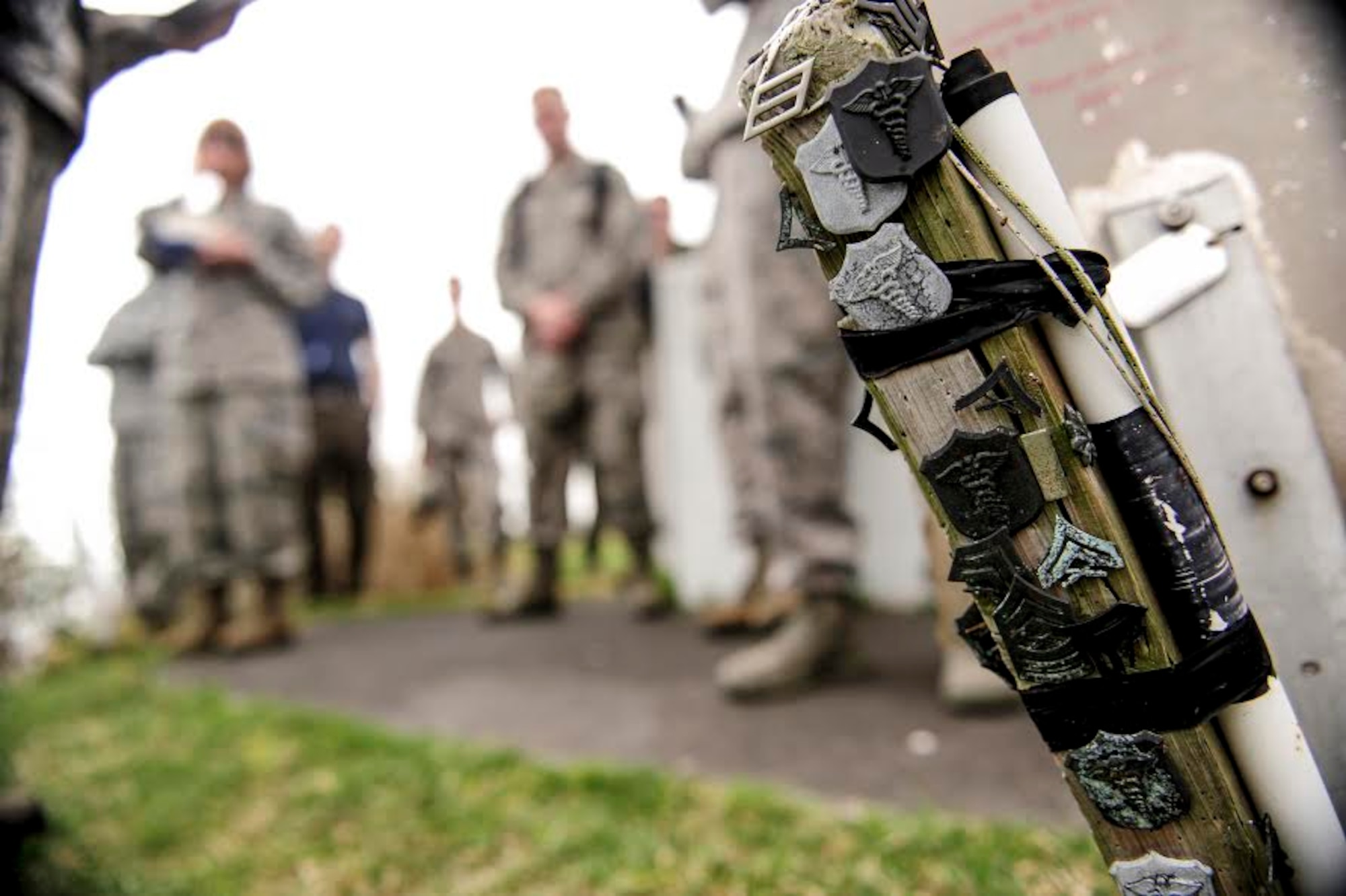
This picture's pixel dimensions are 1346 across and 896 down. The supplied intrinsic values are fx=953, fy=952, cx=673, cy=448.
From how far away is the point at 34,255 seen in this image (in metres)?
1.58

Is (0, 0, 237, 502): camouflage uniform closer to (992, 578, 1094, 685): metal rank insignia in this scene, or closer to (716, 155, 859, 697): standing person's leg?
(716, 155, 859, 697): standing person's leg

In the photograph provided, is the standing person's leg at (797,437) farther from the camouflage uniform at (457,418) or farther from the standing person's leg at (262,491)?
the camouflage uniform at (457,418)

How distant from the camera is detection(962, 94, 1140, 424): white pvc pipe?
0.85 metres

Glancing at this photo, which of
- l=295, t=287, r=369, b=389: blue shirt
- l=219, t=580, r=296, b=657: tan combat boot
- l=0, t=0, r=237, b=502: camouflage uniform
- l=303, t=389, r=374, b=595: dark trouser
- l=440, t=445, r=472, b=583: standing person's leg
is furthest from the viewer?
l=440, t=445, r=472, b=583: standing person's leg

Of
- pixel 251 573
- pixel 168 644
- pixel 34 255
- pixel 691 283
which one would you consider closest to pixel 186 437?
pixel 251 573

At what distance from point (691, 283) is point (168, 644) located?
3.26 metres

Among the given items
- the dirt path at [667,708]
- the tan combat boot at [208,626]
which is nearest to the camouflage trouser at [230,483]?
the tan combat boot at [208,626]

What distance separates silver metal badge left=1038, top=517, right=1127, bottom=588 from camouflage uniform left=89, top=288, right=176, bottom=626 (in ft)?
19.2

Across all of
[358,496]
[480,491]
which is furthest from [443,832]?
[480,491]

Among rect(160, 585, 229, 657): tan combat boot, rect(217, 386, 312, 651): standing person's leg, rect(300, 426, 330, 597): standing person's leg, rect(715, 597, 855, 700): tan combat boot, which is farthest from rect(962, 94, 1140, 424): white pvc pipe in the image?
rect(300, 426, 330, 597): standing person's leg

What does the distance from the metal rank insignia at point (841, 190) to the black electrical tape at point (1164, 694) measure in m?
0.44

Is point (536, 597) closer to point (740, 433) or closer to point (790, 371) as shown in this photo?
point (740, 433)

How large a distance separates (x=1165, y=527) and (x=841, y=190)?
0.42 m

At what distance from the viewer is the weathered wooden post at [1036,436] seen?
0.80 m
